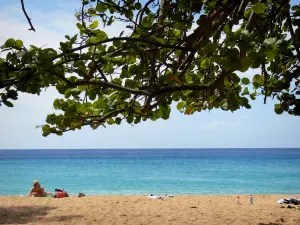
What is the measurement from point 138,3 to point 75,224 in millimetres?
5897

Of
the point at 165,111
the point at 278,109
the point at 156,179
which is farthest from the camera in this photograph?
the point at 156,179

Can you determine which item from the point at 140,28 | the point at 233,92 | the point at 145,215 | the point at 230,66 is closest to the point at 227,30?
the point at 230,66

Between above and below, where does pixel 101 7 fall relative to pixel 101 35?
above

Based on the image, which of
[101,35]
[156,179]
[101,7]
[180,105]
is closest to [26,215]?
[180,105]

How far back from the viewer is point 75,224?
7.63 meters

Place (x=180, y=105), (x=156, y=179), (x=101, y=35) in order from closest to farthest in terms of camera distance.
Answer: (x=101, y=35) < (x=180, y=105) < (x=156, y=179)

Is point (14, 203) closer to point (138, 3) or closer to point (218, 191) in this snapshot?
point (138, 3)

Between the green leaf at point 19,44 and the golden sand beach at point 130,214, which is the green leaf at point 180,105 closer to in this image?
the green leaf at point 19,44

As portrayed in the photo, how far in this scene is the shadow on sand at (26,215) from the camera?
26.7ft

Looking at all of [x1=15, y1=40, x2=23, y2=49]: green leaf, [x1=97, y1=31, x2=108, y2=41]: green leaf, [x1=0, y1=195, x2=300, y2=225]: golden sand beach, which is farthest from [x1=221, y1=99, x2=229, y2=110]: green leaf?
[x1=0, y1=195, x2=300, y2=225]: golden sand beach

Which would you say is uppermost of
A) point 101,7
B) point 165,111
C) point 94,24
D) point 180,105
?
point 101,7

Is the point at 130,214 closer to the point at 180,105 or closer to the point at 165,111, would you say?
the point at 180,105

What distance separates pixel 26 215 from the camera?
29.2 feet

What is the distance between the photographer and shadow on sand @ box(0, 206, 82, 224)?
813cm
